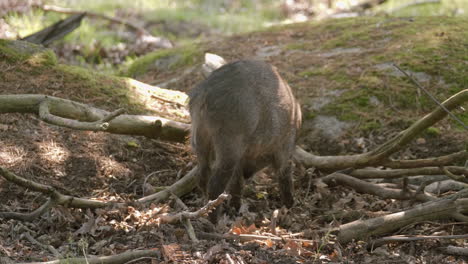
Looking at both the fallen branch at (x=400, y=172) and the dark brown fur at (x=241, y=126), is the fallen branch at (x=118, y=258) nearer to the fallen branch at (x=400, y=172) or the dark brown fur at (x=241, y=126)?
the dark brown fur at (x=241, y=126)

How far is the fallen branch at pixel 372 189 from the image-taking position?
17.8 ft

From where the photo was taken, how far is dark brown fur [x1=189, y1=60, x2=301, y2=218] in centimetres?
497

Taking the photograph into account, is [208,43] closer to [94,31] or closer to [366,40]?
[366,40]

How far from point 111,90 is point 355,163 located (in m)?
2.91

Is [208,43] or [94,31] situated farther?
[94,31]

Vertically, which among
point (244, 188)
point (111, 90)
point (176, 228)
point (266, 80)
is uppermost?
point (266, 80)

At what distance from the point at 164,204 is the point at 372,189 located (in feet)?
6.63

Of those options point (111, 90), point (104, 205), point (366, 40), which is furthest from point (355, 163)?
point (366, 40)

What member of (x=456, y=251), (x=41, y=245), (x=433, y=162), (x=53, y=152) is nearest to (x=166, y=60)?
(x=53, y=152)

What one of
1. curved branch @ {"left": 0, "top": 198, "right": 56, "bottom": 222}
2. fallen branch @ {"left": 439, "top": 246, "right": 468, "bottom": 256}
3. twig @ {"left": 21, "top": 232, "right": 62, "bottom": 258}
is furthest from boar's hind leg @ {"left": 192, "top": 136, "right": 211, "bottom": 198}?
fallen branch @ {"left": 439, "top": 246, "right": 468, "bottom": 256}

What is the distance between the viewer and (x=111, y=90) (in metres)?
6.79

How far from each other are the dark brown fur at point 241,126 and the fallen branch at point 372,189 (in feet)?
1.59

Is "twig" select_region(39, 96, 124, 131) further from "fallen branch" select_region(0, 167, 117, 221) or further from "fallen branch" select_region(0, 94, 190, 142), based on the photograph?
"fallen branch" select_region(0, 167, 117, 221)

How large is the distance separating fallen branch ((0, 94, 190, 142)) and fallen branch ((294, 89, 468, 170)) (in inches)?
52.9
